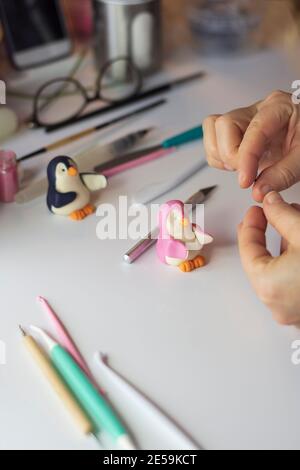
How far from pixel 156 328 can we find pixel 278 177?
0.18 meters

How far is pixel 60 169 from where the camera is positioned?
60cm

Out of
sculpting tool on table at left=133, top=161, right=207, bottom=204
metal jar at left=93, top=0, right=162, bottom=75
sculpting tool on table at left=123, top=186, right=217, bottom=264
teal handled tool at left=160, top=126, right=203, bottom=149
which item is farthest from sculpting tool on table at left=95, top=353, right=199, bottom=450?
metal jar at left=93, top=0, right=162, bottom=75

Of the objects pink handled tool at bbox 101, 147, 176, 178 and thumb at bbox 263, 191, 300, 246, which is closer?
thumb at bbox 263, 191, 300, 246

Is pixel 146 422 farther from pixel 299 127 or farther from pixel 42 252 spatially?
pixel 299 127

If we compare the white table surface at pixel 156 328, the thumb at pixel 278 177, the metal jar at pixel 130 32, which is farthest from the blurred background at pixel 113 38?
the thumb at pixel 278 177

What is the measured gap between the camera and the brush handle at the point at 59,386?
1.42 ft

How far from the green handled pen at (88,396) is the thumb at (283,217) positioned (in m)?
0.19

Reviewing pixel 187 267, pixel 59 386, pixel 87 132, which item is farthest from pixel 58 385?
pixel 87 132

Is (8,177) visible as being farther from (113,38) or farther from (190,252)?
(113,38)

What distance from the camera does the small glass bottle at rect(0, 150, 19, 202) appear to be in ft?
2.07

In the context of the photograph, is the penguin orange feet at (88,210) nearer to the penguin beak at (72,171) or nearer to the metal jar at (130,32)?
the penguin beak at (72,171)

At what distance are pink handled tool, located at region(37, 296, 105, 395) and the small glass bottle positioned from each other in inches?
6.1

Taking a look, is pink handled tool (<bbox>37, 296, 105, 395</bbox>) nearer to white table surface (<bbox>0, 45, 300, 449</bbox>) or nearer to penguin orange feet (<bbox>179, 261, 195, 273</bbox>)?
white table surface (<bbox>0, 45, 300, 449</bbox>)

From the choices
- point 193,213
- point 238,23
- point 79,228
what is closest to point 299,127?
point 193,213
